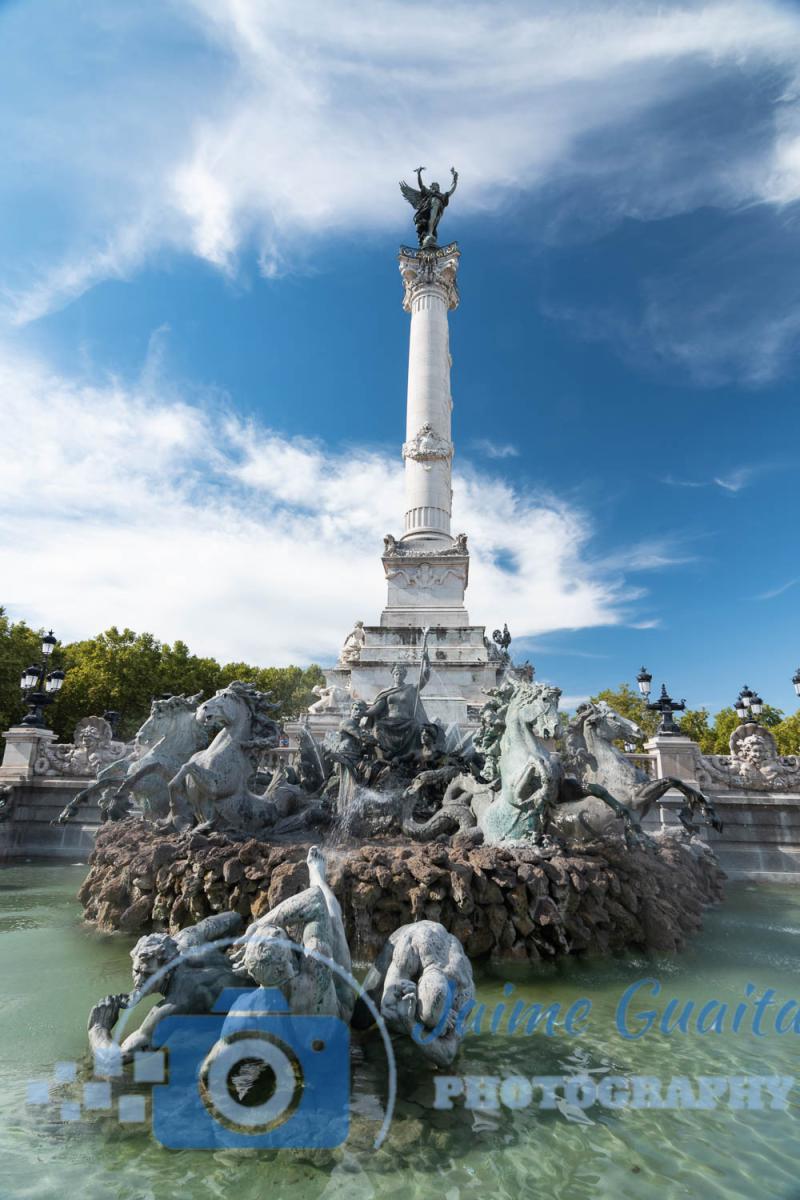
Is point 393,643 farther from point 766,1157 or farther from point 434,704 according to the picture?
point 766,1157

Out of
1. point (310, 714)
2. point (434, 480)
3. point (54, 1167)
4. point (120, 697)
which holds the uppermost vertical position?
point (434, 480)

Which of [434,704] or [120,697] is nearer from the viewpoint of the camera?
[434,704]

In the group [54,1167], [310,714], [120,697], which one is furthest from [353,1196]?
[120,697]

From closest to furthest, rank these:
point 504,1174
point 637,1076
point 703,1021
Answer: point 504,1174
point 637,1076
point 703,1021

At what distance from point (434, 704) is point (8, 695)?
63.4 ft

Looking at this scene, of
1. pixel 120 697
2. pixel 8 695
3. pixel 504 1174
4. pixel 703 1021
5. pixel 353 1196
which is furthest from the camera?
pixel 120 697

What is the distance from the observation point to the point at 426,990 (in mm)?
3877

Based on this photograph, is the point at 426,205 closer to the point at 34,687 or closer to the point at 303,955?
the point at 34,687

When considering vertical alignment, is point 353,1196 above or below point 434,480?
below

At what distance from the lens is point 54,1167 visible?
315 centimetres

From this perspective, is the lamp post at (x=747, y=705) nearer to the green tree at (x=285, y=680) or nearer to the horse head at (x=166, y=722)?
the horse head at (x=166, y=722)

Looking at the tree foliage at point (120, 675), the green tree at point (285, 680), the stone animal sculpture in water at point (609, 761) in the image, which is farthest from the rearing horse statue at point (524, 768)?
the green tree at point (285, 680)

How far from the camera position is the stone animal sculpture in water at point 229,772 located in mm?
8688

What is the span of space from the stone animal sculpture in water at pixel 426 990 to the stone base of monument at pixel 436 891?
2.22m
